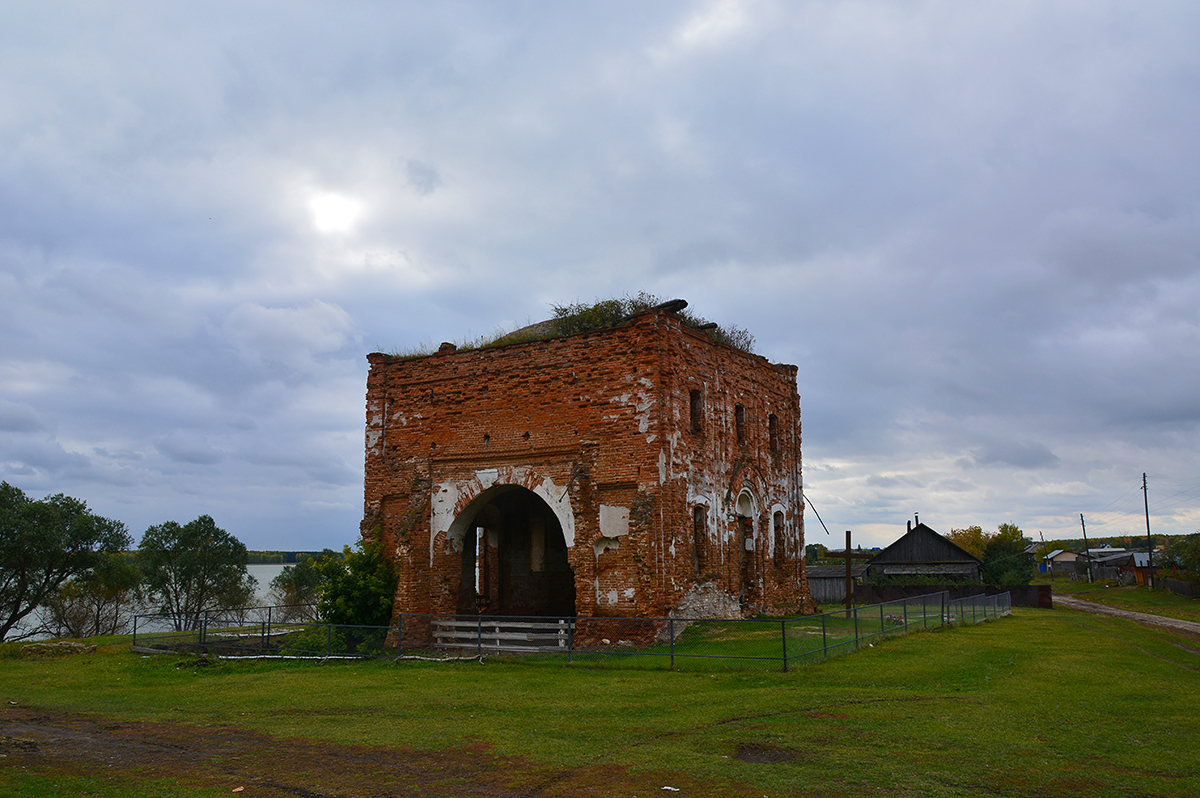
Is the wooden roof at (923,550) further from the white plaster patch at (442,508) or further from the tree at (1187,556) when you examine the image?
the white plaster patch at (442,508)

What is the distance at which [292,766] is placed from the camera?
8.88m

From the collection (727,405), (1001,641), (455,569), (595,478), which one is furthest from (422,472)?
(1001,641)

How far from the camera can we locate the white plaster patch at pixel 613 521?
1909cm

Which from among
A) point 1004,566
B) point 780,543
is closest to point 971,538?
point 1004,566

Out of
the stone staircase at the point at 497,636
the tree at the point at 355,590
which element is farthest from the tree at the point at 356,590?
the stone staircase at the point at 497,636

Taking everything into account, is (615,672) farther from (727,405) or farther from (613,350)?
(727,405)

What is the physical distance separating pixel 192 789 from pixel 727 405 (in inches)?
679

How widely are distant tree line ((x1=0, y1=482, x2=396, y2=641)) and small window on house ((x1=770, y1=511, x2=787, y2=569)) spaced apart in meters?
13.8

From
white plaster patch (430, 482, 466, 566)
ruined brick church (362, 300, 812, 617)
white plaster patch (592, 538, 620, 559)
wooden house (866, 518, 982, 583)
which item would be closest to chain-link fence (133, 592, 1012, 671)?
ruined brick church (362, 300, 812, 617)

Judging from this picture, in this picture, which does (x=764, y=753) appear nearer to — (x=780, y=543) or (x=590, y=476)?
(x=590, y=476)

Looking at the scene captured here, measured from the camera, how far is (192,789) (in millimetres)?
7887

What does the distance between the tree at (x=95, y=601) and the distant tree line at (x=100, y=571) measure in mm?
43

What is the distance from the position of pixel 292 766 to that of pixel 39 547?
32.5m

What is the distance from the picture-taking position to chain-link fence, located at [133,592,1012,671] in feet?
50.0
